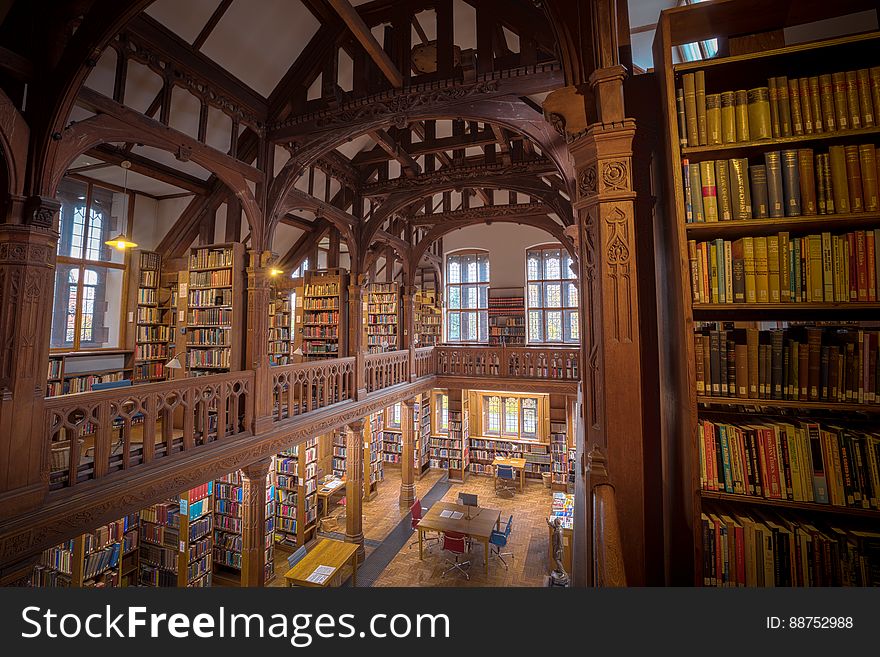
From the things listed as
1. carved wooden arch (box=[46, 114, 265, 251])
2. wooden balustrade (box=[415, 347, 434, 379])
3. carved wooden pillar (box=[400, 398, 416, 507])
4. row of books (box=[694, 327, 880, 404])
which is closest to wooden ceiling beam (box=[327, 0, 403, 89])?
carved wooden arch (box=[46, 114, 265, 251])

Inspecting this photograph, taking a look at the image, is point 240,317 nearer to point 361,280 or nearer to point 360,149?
point 361,280

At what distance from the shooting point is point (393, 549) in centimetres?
731

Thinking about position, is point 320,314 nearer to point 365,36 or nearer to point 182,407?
point 182,407

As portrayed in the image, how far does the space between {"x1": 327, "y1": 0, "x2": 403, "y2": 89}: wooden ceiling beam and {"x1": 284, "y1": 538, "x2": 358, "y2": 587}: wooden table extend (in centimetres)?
609

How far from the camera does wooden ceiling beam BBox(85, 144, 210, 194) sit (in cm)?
546

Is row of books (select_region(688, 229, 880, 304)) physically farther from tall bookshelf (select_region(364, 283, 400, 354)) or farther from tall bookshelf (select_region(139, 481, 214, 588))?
tall bookshelf (select_region(364, 283, 400, 354))

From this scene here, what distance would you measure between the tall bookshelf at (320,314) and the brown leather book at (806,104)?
6.60 metres

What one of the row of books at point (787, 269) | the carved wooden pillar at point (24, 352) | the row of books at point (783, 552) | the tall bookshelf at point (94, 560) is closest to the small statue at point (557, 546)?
Result: the row of books at point (783, 552)

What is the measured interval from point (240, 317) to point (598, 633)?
502 centimetres

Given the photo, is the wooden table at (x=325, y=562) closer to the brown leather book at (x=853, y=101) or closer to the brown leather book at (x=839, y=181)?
the brown leather book at (x=839, y=181)

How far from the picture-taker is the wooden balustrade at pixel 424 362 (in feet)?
29.9

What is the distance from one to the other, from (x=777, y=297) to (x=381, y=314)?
874 centimetres

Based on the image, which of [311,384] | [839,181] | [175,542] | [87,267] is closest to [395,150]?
[311,384]

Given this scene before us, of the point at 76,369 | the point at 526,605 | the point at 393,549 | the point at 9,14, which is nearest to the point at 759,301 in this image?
the point at 526,605
